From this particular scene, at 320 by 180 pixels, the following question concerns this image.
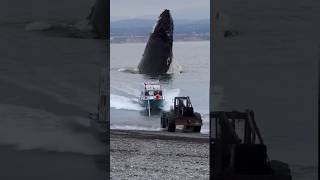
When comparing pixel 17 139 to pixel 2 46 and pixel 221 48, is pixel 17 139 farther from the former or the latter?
pixel 221 48

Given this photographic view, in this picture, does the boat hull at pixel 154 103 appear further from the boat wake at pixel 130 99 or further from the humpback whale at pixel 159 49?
the humpback whale at pixel 159 49

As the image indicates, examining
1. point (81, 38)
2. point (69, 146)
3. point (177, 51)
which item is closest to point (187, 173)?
point (177, 51)

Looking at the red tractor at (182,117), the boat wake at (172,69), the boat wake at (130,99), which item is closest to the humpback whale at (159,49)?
the boat wake at (172,69)

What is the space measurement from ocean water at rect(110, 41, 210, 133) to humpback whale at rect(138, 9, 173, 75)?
2.8 inches

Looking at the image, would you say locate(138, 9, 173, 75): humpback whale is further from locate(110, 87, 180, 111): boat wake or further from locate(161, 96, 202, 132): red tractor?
locate(161, 96, 202, 132): red tractor

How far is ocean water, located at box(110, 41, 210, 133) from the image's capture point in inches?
183

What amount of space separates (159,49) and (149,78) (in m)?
0.30

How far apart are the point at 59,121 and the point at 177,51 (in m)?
1.42

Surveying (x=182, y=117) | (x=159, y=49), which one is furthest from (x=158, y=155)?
(x=159, y=49)

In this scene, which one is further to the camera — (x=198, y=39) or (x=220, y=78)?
(x=198, y=39)

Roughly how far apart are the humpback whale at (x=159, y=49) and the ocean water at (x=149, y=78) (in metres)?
0.07

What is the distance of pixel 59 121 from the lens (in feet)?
13.7

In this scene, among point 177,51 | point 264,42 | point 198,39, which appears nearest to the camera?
point 264,42

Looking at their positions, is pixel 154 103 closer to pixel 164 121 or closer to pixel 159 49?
pixel 164 121
